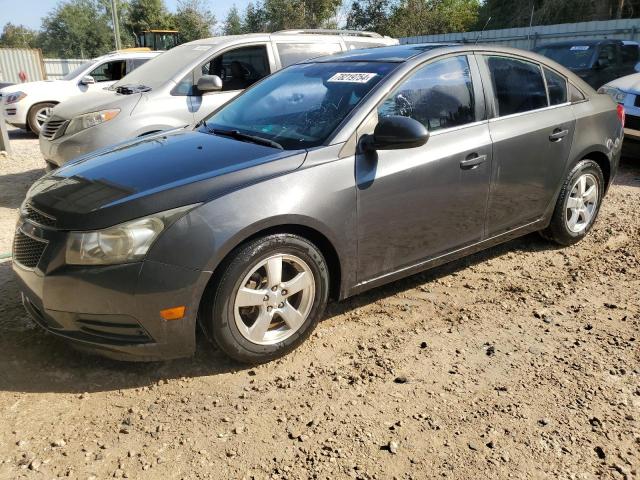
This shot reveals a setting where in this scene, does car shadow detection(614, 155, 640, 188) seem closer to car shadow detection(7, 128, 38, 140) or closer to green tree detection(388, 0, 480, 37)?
car shadow detection(7, 128, 38, 140)

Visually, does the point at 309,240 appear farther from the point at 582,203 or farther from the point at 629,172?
the point at 629,172

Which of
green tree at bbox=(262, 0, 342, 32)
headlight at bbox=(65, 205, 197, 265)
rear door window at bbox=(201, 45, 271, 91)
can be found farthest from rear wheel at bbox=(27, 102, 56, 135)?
green tree at bbox=(262, 0, 342, 32)

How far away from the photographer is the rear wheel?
36.7 ft

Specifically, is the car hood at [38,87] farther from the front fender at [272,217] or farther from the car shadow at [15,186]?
the front fender at [272,217]

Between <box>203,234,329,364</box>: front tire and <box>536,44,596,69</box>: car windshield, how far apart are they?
10261 mm

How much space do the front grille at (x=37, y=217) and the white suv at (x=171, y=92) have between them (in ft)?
9.31

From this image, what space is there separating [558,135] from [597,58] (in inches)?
327

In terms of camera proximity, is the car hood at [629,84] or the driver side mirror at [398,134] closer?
the driver side mirror at [398,134]

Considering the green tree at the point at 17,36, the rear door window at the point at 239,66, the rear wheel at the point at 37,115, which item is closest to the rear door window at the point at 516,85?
the rear door window at the point at 239,66

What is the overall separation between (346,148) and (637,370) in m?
2.00

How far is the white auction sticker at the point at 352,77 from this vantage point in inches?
138

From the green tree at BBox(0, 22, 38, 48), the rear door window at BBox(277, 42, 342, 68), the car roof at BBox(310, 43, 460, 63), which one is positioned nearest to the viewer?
the car roof at BBox(310, 43, 460, 63)

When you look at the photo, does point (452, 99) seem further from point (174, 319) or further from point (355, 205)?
point (174, 319)

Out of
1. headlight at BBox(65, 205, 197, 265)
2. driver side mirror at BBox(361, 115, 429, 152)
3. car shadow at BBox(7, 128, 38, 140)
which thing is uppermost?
driver side mirror at BBox(361, 115, 429, 152)
